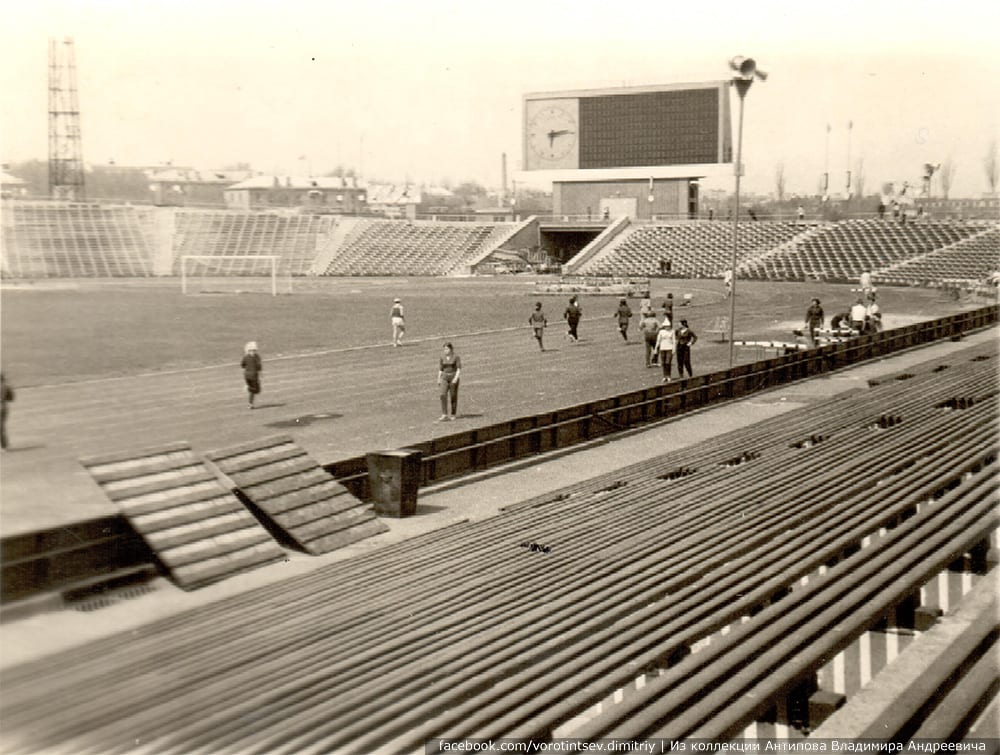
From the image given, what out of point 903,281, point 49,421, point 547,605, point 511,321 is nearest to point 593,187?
point 903,281

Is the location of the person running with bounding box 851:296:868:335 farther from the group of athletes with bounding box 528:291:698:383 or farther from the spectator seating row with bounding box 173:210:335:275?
the spectator seating row with bounding box 173:210:335:275

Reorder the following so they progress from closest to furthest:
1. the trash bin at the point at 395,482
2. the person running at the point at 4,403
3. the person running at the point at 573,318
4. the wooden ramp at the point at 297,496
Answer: the wooden ramp at the point at 297,496 < the trash bin at the point at 395,482 < the person running at the point at 4,403 < the person running at the point at 573,318

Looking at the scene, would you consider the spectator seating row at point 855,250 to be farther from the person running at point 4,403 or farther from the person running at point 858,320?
the person running at point 4,403

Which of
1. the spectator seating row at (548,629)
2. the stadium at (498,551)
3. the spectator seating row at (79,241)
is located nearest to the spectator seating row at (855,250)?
the stadium at (498,551)

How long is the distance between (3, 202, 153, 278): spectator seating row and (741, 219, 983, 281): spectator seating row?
39.9m

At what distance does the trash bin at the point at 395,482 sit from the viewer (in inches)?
458

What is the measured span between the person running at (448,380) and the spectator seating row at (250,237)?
5892 centimetres

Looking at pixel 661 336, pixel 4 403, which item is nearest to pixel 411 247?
pixel 661 336

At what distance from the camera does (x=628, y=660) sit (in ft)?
18.9

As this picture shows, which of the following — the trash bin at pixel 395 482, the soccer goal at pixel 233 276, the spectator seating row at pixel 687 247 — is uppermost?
the spectator seating row at pixel 687 247

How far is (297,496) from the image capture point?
35.6 feet

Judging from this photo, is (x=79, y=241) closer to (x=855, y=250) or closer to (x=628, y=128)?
(x=628, y=128)

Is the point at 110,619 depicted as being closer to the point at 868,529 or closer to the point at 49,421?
the point at 868,529

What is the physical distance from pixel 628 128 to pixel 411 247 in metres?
17.9
